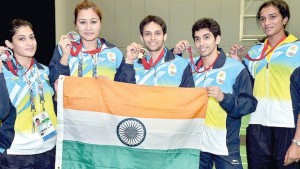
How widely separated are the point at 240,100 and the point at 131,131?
2.77ft

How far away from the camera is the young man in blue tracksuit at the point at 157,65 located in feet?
8.95

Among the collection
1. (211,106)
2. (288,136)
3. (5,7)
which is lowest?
(288,136)

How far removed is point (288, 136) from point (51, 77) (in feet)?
6.36

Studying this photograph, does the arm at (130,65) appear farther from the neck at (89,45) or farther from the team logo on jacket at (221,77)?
the team logo on jacket at (221,77)

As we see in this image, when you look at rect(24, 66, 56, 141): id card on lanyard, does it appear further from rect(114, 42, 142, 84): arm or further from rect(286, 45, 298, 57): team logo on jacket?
rect(286, 45, 298, 57): team logo on jacket

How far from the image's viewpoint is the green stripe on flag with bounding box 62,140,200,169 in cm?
246

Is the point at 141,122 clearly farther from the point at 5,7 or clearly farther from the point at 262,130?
the point at 5,7

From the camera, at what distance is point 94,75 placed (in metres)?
2.67

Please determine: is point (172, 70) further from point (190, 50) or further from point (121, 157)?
point (121, 157)

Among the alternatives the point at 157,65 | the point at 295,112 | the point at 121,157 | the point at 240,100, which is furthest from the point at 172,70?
the point at 295,112

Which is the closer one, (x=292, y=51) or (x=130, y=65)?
(x=130, y=65)

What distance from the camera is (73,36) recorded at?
2693 mm

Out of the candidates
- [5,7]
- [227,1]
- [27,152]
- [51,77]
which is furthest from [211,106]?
[227,1]

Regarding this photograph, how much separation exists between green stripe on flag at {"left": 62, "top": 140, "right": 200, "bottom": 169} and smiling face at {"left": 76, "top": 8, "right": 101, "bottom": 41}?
2.76ft
